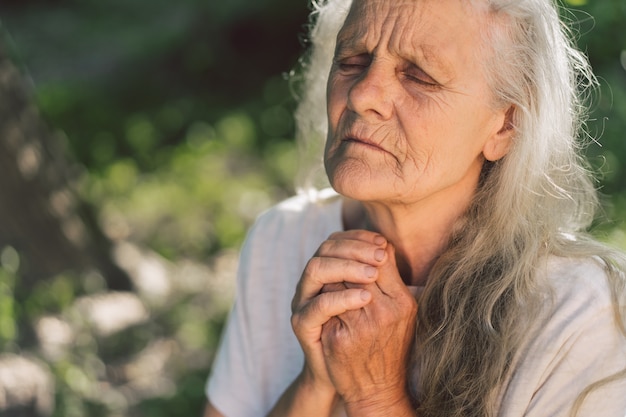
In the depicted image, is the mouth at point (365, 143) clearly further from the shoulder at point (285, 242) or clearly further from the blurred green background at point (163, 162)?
the blurred green background at point (163, 162)

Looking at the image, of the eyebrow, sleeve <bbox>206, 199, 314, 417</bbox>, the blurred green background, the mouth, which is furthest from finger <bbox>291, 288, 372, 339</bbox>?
the blurred green background

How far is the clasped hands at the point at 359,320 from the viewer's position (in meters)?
2.41

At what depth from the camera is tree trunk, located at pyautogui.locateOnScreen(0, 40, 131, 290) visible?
4.90 metres

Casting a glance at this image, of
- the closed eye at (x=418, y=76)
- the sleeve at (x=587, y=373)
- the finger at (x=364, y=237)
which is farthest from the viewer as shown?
the finger at (x=364, y=237)

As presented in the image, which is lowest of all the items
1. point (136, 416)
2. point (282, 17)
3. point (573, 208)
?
point (136, 416)

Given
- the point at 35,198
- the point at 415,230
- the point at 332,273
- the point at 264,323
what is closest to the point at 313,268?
the point at 332,273

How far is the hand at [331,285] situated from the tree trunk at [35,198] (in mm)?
2836

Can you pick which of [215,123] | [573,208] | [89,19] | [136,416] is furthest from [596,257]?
[89,19]

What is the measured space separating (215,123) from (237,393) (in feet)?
16.4

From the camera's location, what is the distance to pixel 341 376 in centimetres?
246

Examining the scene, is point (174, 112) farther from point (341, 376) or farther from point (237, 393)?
point (341, 376)

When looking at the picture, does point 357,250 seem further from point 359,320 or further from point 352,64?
point 352,64

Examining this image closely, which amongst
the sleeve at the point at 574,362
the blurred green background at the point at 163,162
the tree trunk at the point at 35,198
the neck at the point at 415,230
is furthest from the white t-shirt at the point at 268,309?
the tree trunk at the point at 35,198

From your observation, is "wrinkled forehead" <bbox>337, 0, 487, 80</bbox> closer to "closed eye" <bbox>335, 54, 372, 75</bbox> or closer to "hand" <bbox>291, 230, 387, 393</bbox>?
"closed eye" <bbox>335, 54, 372, 75</bbox>
